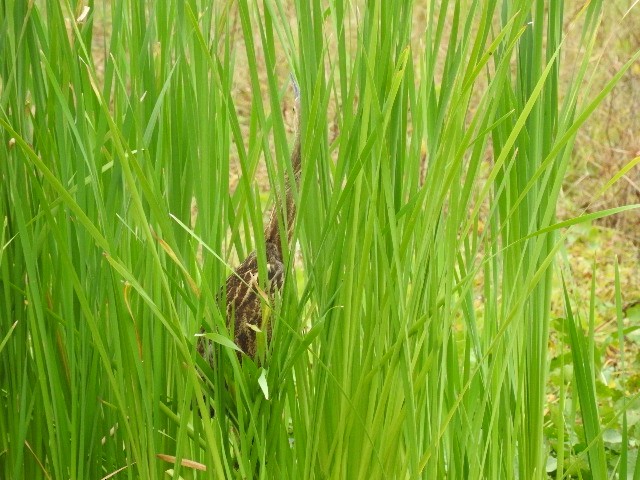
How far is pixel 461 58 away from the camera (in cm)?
105

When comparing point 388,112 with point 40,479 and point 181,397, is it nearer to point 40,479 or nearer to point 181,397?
point 181,397

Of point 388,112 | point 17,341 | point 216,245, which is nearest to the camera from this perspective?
point 388,112

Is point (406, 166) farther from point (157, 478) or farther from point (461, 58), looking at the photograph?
point (157, 478)

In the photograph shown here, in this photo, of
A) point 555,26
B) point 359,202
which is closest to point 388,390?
point 359,202

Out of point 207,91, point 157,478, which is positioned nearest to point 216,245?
point 207,91

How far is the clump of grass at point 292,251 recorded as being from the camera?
40.4 inches

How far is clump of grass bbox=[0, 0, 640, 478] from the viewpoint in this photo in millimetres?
1026

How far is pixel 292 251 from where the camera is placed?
1037 millimetres

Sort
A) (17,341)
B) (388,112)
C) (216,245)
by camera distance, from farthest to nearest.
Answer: (17,341) < (216,245) < (388,112)

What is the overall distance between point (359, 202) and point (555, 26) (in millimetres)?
332

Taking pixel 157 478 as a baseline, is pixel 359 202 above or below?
above

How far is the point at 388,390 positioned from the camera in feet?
3.48

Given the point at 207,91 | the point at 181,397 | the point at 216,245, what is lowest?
the point at 181,397

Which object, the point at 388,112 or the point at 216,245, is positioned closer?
the point at 388,112
